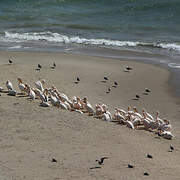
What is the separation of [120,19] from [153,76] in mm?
16779

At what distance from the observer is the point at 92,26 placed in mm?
39469

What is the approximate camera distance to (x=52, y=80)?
24.1m

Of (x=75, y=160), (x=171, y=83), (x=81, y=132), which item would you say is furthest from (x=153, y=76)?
(x=75, y=160)

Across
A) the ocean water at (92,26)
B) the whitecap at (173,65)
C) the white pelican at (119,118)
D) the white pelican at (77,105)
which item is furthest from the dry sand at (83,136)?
the ocean water at (92,26)

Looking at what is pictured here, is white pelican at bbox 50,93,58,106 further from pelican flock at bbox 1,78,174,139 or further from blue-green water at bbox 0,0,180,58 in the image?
blue-green water at bbox 0,0,180,58

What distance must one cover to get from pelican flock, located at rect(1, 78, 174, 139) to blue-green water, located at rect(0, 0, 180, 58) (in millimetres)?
12616

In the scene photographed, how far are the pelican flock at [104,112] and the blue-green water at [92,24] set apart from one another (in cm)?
1262

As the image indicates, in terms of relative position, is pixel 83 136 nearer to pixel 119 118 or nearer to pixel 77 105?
pixel 119 118

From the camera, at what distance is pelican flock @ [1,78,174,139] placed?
17.8m

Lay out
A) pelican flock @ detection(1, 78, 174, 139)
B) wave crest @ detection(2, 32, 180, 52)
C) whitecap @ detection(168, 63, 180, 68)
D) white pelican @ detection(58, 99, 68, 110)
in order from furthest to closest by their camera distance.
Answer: wave crest @ detection(2, 32, 180, 52)
whitecap @ detection(168, 63, 180, 68)
white pelican @ detection(58, 99, 68, 110)
pelican flock @ detection(1, 78, 174, 139)

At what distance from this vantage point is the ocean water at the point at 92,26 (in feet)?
109

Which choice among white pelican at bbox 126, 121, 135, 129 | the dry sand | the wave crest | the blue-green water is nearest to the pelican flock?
white pelican at bbox 126, 121, 135, 129

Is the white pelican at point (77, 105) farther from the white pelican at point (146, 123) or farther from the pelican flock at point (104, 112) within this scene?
the white pelican at point (146, 123)

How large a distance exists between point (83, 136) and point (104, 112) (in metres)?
2.34
